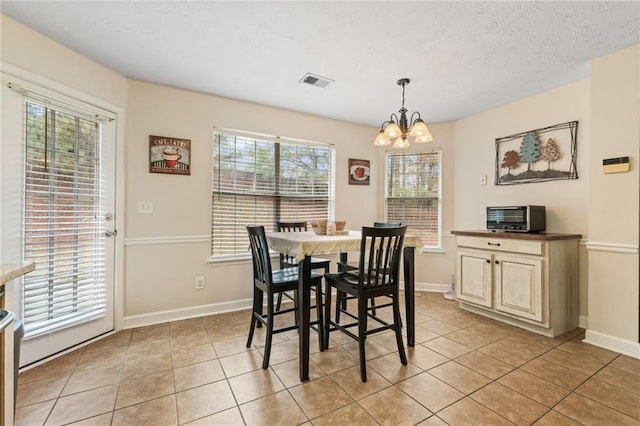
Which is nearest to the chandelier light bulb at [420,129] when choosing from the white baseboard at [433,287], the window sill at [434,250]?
the window sill at [434,250]

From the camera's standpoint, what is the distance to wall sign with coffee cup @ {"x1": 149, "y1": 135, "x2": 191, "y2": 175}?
287 centimetres

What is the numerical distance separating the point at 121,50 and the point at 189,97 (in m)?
0.77

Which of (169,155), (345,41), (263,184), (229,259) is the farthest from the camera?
(263,184)

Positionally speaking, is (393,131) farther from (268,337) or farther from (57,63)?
(57,63)

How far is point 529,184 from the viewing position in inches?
125

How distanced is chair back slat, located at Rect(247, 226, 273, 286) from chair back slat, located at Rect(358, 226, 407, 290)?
2.16 ft

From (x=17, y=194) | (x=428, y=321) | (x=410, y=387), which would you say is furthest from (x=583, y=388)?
(x=17, y=194)

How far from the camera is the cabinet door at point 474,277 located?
2.98 metres

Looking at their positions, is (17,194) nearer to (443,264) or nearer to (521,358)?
(521,358)

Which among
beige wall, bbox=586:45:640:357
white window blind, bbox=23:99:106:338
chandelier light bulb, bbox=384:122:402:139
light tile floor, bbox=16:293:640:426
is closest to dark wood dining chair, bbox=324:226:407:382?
light tile floor, bbox=16:293:640:426

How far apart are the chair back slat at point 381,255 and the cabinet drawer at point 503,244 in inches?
55.1

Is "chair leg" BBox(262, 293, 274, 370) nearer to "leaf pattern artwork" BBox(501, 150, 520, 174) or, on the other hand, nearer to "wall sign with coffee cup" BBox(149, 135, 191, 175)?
"wall sign with coffee cup" BBox(149, 135, 191, 175)

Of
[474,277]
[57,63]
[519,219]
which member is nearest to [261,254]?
[57,63]

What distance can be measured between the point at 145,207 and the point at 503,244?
3.56 meters
